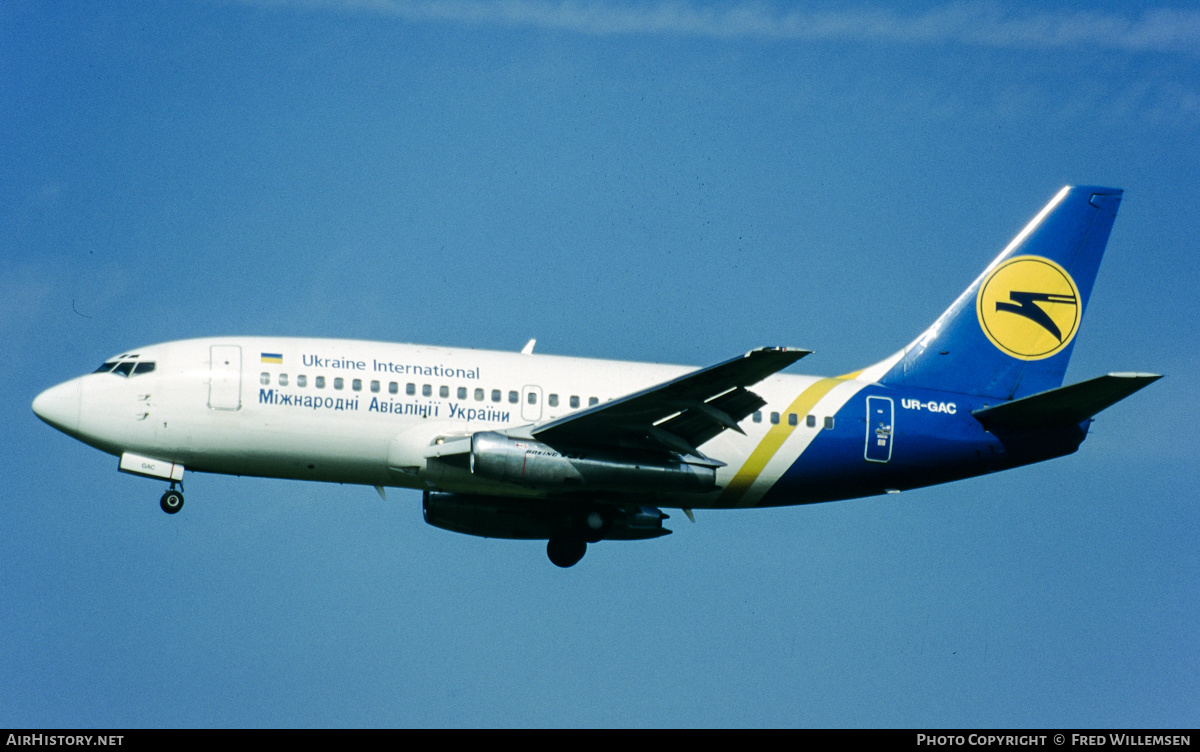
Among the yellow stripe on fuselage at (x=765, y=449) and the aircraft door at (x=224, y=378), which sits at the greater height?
the aircraft door at (x=224, y=378)

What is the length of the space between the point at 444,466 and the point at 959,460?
44.0 ft

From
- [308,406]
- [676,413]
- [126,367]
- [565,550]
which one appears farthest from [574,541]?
[126,367]

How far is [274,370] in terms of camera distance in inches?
1332

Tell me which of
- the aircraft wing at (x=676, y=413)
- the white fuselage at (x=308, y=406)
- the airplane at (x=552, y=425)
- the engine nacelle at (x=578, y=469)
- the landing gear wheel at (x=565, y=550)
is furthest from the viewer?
the landing gear wheel at (x=565, y=550)

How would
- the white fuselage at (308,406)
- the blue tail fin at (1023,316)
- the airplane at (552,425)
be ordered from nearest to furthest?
the airplane at (552,425) → the white fuselage at (308,406) → the blue tail fin at (1023,316)

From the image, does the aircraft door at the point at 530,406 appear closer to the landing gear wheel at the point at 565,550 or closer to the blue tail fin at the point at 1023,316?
the landing gear wheel at the point at 565,550

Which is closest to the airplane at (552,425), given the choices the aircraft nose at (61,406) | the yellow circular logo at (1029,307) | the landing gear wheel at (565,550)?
the aircraft nose at (61,406)

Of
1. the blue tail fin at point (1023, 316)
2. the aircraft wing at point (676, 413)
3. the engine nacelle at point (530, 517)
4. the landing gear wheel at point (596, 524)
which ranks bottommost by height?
the landing gear wheel at point (596, 524)

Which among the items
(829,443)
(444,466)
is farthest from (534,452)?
(829,443)

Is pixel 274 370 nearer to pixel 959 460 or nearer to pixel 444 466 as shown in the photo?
pixel 444 466

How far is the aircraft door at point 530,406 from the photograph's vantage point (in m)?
34.6

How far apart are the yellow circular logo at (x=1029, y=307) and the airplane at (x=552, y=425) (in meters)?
1.44

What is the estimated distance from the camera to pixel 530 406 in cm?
3462
